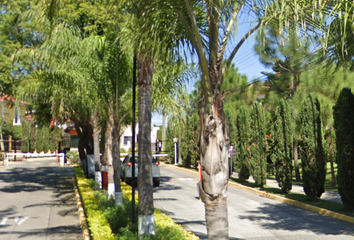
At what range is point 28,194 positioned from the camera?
19.7 meters

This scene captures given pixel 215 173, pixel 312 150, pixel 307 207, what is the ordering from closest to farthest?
pixel 215 173
pixel 307 207
pixel 312 150

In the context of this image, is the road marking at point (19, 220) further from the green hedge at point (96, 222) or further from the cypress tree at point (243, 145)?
the cypress tree at point (243, 145)

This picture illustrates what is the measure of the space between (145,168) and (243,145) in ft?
50.8

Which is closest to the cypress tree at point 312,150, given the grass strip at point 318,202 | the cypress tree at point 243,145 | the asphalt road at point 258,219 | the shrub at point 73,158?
the grass strip at point 318,202

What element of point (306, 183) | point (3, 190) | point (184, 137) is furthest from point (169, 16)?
point (184, 137)

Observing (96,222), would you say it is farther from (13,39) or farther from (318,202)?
(13,39)

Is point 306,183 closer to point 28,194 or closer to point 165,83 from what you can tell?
point 165,83

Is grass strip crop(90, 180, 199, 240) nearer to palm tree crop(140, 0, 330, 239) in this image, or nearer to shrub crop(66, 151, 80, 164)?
palm tree crop(140, 0, 330, 239)

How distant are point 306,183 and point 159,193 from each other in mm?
6984

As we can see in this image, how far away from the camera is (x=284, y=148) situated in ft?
61.0

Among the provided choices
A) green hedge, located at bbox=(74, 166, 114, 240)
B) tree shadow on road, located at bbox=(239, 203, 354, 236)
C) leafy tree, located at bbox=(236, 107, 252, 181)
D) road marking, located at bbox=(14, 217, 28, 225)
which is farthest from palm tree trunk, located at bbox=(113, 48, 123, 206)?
leafy tree, located at bbox=(236, 107, 252, 181)

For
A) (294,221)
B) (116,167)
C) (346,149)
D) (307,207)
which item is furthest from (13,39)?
(346,149)

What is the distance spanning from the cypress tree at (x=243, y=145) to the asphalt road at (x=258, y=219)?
3.86 meters

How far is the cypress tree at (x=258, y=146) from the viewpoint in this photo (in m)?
21.2
